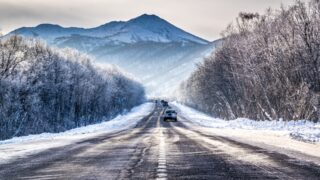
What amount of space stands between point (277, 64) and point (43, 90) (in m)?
27.6

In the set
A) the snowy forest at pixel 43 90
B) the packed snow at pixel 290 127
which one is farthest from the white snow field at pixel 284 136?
the snowy forest at pixel 43 90

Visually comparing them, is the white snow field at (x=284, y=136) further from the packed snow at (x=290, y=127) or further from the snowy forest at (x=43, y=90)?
the snowy forest at (x=43, y=90)

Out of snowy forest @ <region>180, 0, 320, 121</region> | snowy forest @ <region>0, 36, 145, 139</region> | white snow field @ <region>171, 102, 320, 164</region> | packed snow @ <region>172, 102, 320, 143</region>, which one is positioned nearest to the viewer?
white snow field @ <region>171, 102, 320, 164</region>

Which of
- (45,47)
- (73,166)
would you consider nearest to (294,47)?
(73,166)

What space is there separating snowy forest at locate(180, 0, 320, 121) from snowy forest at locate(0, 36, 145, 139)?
20926mm

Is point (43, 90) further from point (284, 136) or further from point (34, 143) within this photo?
point (284, 136)

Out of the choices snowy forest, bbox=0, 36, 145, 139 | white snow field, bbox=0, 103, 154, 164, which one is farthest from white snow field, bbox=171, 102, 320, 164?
snowy forest, bbox=0, 36, 145, 139

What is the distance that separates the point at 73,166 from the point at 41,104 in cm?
4363

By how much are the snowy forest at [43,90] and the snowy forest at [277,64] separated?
68.7ft

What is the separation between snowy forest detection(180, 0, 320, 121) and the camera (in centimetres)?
3431

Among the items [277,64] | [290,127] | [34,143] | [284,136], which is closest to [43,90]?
[277,64]

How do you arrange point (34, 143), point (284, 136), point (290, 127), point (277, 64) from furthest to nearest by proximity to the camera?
point (277, 64) → point (290, 127) → point (284, 136) → point (34, 143)

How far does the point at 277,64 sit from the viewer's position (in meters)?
40.2

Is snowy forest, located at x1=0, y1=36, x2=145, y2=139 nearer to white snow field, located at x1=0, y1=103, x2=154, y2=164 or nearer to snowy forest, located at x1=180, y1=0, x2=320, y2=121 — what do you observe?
white snow field, located at x1=0, y1=103, x2=154, y2=164
